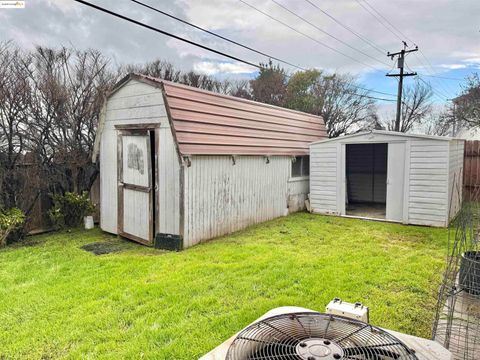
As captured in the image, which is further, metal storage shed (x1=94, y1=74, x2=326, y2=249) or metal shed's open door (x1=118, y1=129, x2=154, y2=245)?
metal shed's open door (x1=118, y1=129, x2=154, y2=245)

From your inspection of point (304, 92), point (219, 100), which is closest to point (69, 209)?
point (219, 100)

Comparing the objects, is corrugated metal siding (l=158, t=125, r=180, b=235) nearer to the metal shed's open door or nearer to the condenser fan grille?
the metal shed's open door

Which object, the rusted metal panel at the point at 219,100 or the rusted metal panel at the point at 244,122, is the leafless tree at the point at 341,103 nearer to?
the rusted metal panel at the point at 244,122

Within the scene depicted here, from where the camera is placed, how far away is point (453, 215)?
794 centimetres

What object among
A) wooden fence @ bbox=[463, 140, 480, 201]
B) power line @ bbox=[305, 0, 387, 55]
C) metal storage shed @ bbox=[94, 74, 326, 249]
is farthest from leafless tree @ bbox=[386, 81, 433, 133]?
metal storage shed @ bbox=[94, 74, 326, 249]

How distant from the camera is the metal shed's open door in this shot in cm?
628

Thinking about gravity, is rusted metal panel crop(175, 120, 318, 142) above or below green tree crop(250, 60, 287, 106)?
below

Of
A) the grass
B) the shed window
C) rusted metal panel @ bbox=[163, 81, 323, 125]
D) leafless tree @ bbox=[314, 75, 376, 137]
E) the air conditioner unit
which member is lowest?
the grass

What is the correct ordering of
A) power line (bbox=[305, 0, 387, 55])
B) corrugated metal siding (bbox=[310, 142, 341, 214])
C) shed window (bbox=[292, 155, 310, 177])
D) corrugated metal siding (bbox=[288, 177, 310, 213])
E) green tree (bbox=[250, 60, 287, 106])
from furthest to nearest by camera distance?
green tree (bbox=[250, 60, 287, 106]) < power line (bbox=[305, 0, 387, 55]) < shed window (bbox=[292, 155, 310, 177]) < corrugated metal siding (bbox=[288, 177, 310, 213]) < corrugated metal siding (bbox=[310, 142, 341, 214])

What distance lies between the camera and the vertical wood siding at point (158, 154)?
19.4 ft

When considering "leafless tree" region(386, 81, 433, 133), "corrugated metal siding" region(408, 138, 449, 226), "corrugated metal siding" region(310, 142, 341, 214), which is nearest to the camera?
"corrugated metal siding" region(408, 138, 449, 226)

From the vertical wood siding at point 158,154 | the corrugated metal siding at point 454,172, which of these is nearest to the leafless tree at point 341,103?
the corrugated metal siding at point 454,172

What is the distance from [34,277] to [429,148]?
788cm

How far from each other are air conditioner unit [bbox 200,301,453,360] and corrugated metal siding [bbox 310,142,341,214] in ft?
24.4
